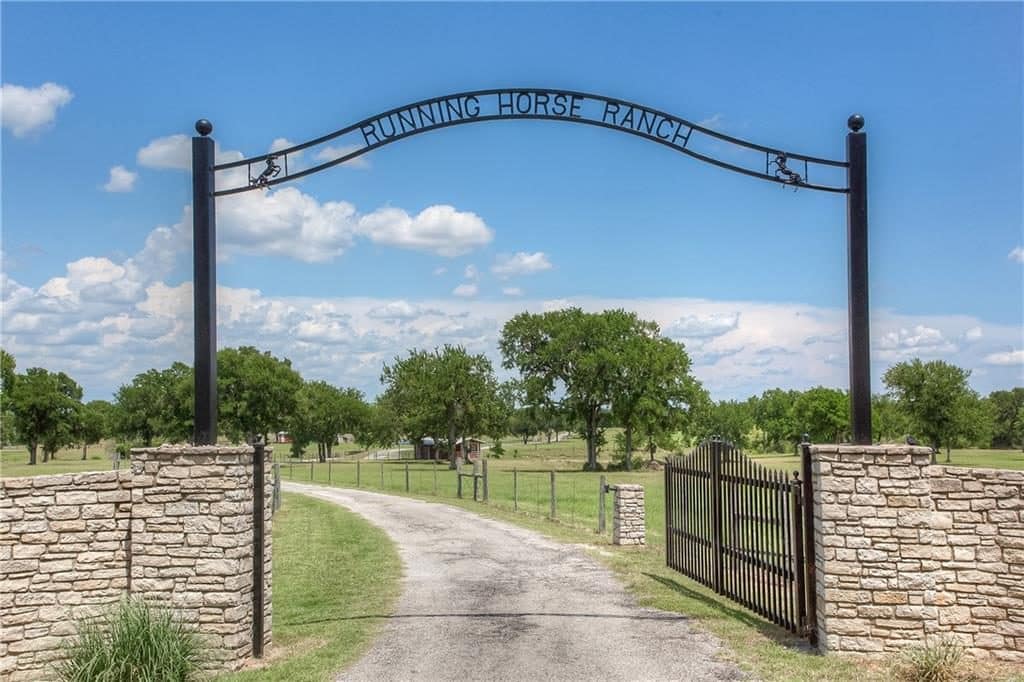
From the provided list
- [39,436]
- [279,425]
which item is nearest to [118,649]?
[279,425]

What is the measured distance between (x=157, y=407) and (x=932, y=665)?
2784 inches

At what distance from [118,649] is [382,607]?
4.00 metres

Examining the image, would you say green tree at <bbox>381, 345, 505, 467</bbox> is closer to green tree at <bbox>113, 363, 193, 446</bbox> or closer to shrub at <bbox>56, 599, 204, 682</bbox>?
green tree at <bbox>113, 363, 193, 446</bbox>

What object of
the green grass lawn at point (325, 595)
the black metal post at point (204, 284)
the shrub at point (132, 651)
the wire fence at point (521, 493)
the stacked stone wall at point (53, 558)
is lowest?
the wire fence at point (521, 493)

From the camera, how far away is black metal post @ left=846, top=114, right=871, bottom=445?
873cm

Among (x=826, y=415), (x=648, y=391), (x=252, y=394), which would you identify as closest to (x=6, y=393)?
(x=252, y=394)

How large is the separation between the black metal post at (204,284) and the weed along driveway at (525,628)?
2800 mm

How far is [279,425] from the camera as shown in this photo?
233 feet

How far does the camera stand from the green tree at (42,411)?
238 feet

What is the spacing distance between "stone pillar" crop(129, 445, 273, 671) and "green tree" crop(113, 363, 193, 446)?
198ft

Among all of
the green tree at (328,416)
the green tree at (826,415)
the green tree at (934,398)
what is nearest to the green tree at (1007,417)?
the green tree at (826,415)

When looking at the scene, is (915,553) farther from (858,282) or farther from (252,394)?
(252,394)

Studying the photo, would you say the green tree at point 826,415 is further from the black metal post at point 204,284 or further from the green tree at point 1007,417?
the black metal post at point 204,284

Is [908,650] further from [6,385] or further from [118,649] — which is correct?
[6,385]
